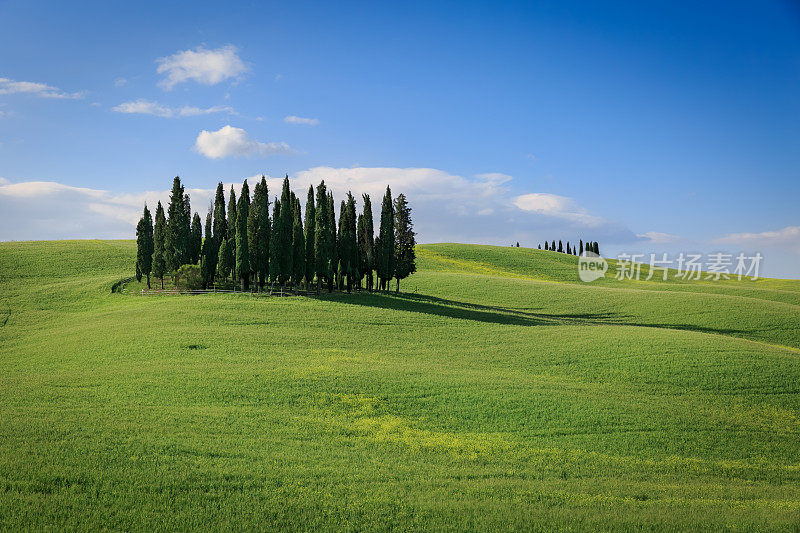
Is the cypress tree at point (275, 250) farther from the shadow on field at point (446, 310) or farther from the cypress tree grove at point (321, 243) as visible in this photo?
the shadow on field at point (446, 310)

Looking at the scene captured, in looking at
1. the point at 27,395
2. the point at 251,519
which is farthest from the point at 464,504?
the point at 27,395

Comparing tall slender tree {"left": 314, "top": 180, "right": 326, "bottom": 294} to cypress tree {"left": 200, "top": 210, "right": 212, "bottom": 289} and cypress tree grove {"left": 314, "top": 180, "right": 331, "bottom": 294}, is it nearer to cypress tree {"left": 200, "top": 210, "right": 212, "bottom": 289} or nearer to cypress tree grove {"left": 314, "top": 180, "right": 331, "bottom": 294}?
cypress tree grove {"left": 314, "top": 180, "right": 331, "bottom": 294}

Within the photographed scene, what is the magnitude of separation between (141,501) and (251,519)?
3088 mm

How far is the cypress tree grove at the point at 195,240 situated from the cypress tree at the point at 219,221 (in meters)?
4.73

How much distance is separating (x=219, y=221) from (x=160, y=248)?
10245 millimetres

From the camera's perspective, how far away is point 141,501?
41.8 feet

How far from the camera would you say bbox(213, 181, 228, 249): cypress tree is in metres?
74.3

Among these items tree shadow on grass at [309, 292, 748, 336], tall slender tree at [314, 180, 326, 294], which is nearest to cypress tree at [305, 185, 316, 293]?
tall slender tree at [314, 180, 326, 294]

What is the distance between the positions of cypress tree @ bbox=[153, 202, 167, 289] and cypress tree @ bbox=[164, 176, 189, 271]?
49 cm

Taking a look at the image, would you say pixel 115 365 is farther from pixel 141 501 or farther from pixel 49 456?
pixel 141 501

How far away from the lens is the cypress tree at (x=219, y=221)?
7431 centimetres

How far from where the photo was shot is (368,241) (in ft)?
240

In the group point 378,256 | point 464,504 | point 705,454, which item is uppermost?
point 378,256

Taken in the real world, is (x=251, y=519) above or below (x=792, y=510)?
above
